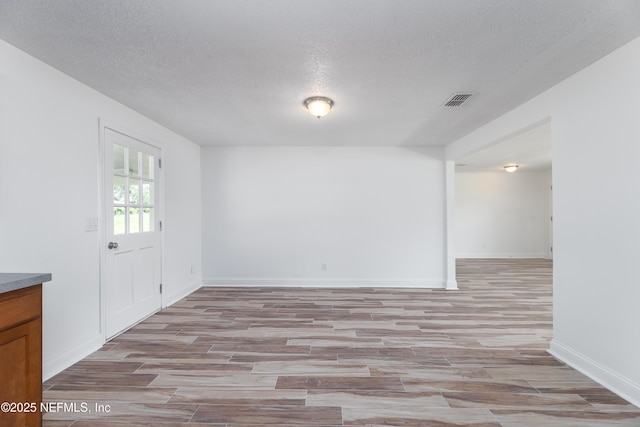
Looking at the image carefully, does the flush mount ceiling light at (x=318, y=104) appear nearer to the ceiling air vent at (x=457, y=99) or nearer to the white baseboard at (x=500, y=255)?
the ceiling air vent at (x=457, y=99)

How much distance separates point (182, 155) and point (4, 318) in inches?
139

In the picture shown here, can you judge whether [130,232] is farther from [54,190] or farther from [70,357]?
[70,357]

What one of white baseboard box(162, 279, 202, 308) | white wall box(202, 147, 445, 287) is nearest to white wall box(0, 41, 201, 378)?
white baseboard box(162, 279, 202, 308)

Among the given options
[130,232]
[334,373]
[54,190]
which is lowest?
[334,373]

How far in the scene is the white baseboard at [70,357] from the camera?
2.33m

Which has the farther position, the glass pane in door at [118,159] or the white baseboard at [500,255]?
the white baseboard at [500,255]

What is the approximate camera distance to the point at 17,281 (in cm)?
148

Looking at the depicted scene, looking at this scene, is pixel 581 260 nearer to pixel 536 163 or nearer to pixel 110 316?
pixel 110 316

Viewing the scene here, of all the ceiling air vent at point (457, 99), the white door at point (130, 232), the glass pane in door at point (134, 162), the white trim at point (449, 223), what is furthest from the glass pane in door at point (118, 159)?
the white trim at point (449, 223)

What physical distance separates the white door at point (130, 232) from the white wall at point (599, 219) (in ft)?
13.9

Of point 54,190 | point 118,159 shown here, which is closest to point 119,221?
point 118,159

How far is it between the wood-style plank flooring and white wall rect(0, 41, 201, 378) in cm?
39

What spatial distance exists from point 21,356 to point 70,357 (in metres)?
1.28

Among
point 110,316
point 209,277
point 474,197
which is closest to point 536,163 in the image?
point 474,197
